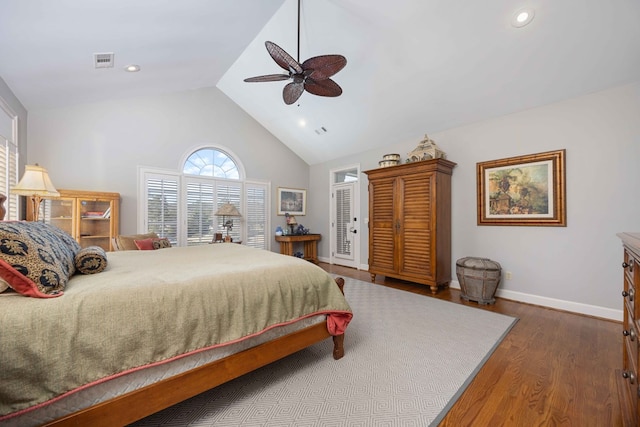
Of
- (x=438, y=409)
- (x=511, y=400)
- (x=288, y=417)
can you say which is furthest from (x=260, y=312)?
(x=511, y=400)

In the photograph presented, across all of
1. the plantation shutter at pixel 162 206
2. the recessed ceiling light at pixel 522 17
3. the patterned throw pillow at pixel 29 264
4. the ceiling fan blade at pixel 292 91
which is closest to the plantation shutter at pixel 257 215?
the plantation shutter at pixel 162 206

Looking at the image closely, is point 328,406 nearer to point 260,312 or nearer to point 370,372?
point 370,372

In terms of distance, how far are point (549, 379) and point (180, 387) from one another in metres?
2.34

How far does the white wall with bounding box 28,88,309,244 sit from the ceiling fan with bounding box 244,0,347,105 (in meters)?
2.79

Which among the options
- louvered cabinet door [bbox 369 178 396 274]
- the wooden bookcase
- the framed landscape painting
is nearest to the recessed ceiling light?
the framed landscape painting

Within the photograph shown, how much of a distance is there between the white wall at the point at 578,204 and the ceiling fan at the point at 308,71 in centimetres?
248

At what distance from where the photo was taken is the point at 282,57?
2.36 m

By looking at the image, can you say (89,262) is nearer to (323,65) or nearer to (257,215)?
(323,65)

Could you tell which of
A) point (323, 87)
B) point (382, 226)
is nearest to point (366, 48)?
point (323, 87)

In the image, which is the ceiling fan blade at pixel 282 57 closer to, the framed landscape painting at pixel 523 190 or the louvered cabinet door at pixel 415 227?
the louvered cabinet door at pixel 415 227

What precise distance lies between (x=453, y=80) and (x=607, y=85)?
60.2 inches

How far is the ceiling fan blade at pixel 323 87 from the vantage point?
2.69m

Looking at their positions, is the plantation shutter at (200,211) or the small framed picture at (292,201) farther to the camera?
the small framed picture at (292,201)

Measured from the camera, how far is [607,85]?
9.27 ft
